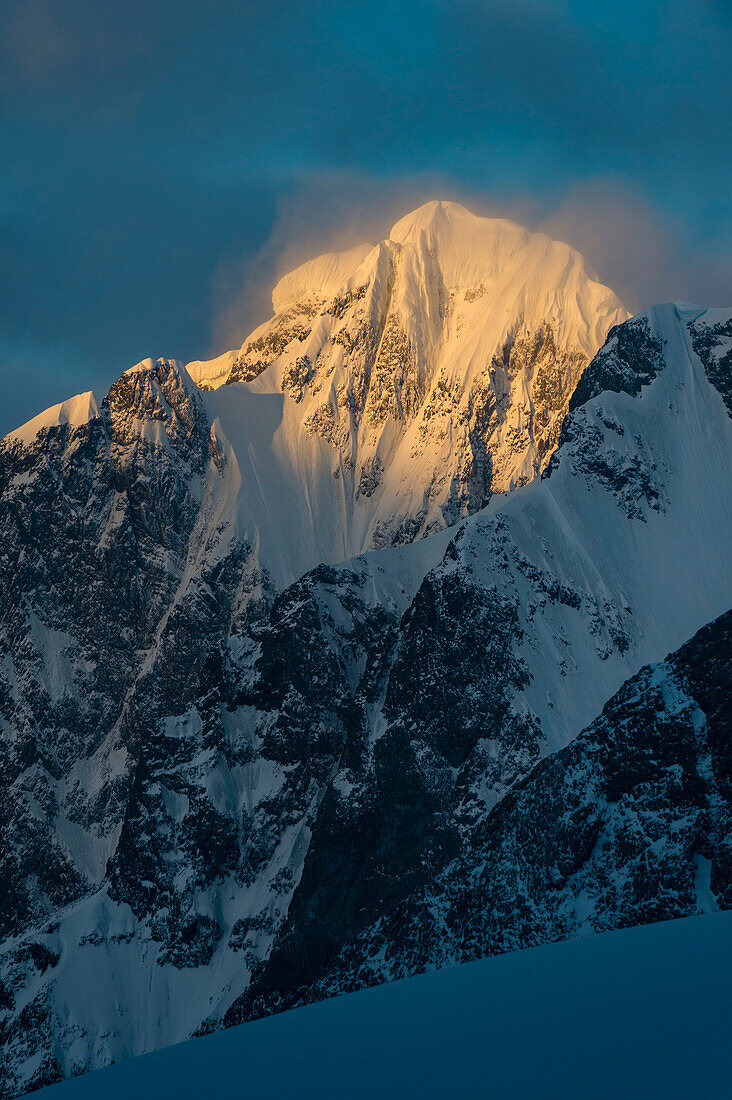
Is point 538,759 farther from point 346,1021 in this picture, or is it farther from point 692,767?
point 346,1021

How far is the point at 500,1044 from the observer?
54125 mm

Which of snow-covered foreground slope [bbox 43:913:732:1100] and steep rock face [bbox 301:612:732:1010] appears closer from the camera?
snow-covered foreground slope [bbox 43:913:732:1100]

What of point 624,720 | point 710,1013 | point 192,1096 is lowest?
point 710,1013

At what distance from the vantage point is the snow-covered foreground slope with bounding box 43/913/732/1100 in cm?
4731

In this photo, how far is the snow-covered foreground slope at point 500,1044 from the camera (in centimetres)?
4731

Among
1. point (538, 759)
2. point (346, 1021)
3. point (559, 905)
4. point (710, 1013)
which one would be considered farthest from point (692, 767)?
point (710, 1013)

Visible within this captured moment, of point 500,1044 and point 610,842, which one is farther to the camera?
point 610,842

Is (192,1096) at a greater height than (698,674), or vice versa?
(698,674)

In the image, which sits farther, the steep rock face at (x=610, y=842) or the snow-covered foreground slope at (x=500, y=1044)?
the steep rock face at (x=610, y=842)

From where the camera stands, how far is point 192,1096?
173 ft

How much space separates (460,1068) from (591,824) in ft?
296

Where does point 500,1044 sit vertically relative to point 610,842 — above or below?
below

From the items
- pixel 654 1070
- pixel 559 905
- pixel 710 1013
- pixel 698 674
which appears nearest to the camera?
pixel 654 1070

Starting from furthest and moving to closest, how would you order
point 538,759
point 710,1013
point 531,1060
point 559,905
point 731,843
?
point 538,759 < point 559,905 < point 731,843 < point 710,1013 < point 531,1060
